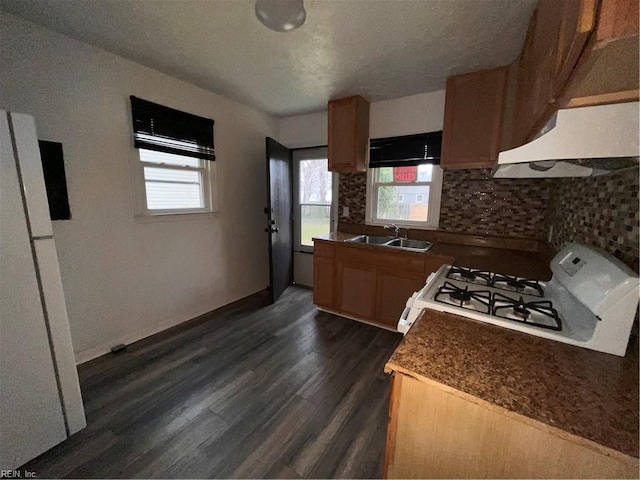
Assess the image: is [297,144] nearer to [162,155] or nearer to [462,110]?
[162,155]

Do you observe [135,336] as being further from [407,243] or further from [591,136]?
[591,136]

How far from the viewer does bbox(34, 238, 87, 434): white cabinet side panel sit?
48.5 inches

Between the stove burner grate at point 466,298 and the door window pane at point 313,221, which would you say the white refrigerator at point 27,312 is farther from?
the door window pane at point 313,221

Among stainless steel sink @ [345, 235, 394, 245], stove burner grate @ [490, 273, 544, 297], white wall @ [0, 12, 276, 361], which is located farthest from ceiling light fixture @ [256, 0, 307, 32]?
stainless steel sink @ [345, 235, 394, 245]

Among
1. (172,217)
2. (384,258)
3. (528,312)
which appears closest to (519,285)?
(528,312)

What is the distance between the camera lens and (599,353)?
792 mm

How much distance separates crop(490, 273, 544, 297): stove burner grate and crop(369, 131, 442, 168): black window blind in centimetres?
159

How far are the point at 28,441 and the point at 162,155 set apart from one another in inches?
84.3

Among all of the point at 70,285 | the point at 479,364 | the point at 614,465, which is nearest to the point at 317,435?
the point at 479,364

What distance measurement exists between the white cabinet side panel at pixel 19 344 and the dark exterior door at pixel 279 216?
1960mm

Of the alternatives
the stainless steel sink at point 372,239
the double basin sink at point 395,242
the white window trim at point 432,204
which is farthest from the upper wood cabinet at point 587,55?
the stainless steel sink at point 372,239

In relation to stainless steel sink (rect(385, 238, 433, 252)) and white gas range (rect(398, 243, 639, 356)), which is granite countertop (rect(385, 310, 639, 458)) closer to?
white gas range (rect(398, 243, 639, 356))

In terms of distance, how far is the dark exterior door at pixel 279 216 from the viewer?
9.70ft

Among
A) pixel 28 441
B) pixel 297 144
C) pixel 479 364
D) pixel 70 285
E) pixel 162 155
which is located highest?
pixel 297 144
